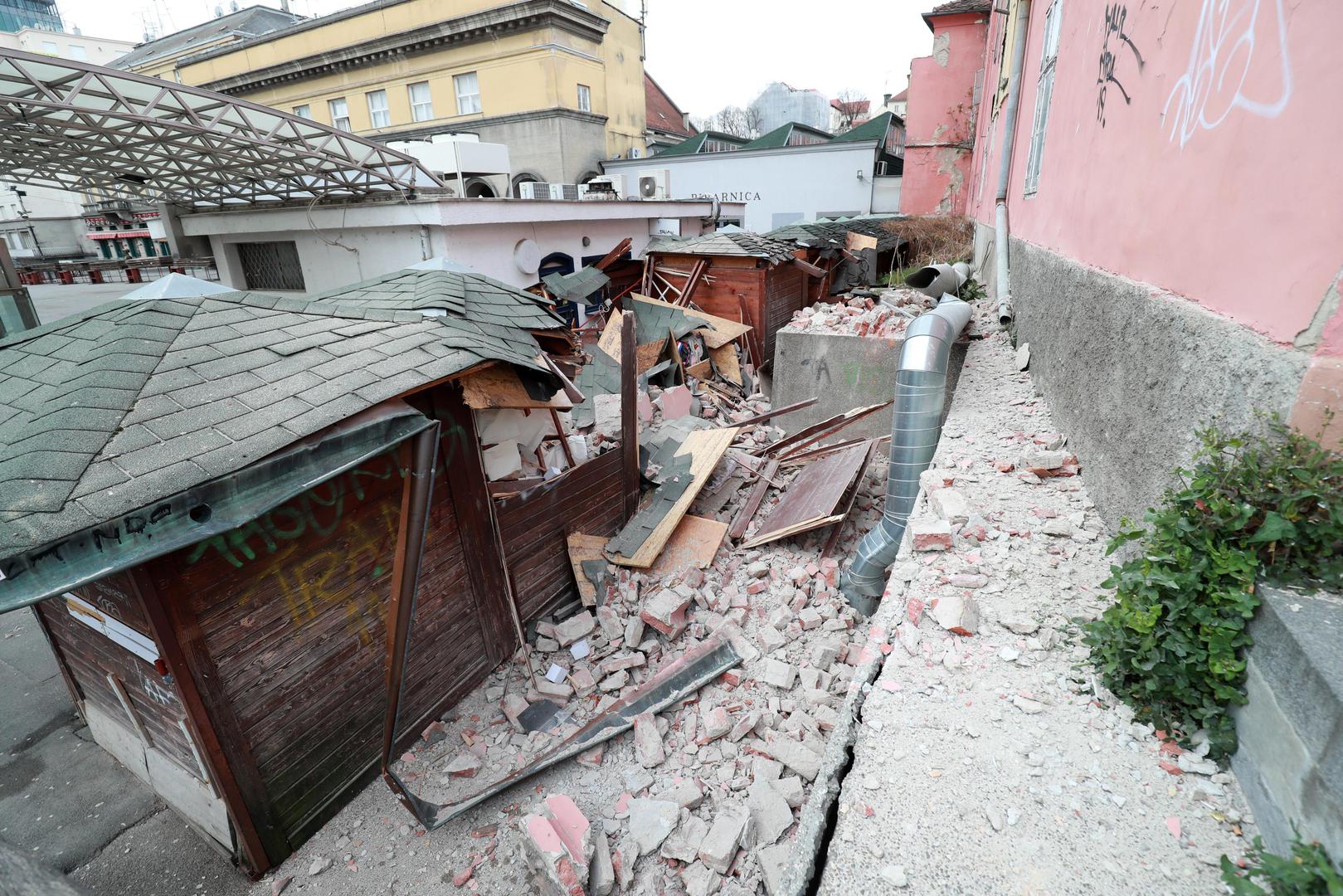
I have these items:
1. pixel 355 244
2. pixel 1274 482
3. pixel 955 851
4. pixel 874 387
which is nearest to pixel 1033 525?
pixel 1274 482

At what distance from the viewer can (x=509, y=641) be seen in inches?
203

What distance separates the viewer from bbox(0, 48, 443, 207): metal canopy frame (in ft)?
25.0

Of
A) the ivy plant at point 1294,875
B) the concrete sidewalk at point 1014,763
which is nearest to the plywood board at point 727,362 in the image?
the concrete sidewalk at point 1014,763

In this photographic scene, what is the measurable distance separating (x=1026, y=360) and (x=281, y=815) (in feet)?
22.6

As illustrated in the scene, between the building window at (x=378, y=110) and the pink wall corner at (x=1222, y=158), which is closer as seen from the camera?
the pink wall corner at (x=1222, y=158)

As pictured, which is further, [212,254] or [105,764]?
[212,254]

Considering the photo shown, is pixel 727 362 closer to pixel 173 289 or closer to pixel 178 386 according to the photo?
pixel 173 289

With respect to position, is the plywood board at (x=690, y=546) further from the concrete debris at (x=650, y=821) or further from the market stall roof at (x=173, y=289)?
the market stall roof at (x=173, y=289)

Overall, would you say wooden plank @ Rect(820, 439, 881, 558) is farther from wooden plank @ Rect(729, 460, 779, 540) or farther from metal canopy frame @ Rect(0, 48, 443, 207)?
metal canopy frame @ Rect(0, 48, 443, 207)

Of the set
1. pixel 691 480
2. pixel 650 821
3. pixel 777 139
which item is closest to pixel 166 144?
pixel 691 480

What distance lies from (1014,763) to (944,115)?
20908 mm

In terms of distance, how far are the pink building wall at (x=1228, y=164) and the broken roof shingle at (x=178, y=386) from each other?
3.77m

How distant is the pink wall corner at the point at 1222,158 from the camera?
1.82 m

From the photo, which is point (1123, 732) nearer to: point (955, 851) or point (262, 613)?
point (955, 851)
